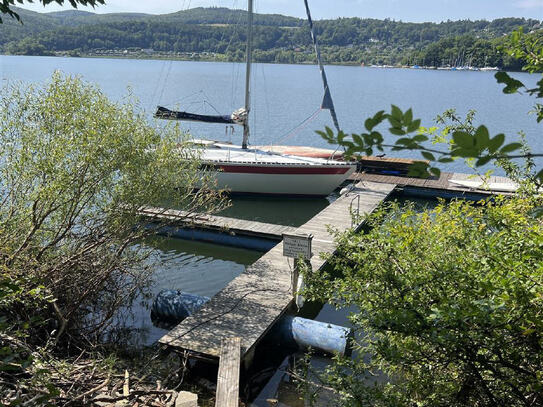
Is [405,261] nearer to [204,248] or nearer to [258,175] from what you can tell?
[204,248]

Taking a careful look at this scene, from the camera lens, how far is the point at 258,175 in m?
21.4

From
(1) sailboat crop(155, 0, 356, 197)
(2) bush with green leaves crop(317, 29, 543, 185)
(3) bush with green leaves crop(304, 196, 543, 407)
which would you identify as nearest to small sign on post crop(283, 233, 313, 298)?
(3) bush with green leaves crop(304, 196, 543, 407)

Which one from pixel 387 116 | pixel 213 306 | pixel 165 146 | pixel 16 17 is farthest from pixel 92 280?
pixel 387 116

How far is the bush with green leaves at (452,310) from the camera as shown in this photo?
3.53 meters

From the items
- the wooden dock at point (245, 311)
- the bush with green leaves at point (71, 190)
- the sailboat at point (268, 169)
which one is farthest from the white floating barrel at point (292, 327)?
the sailboat at point (268, 169)

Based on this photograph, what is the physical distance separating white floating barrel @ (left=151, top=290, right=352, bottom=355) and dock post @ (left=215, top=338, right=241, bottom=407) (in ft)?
4.49

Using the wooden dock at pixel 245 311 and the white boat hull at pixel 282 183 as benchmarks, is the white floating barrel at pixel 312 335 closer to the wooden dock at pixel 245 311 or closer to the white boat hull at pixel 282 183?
the wooden dock at pixel 245 311

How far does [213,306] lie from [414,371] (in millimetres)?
6313

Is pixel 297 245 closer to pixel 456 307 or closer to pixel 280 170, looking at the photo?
pixel 456 307

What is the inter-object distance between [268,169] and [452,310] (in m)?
17.9

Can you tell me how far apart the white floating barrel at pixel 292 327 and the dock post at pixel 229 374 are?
4.49 ft

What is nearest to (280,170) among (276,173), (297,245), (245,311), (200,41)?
(276,173)

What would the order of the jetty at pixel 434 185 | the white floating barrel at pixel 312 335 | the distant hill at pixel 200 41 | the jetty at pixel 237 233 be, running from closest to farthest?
the white floating barrel at pixel 312 335 < the jetty at pixel 237 233 < the jetty at pixel 434 185 < the distant hill at pixel 200 41

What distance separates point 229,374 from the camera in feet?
25.6
